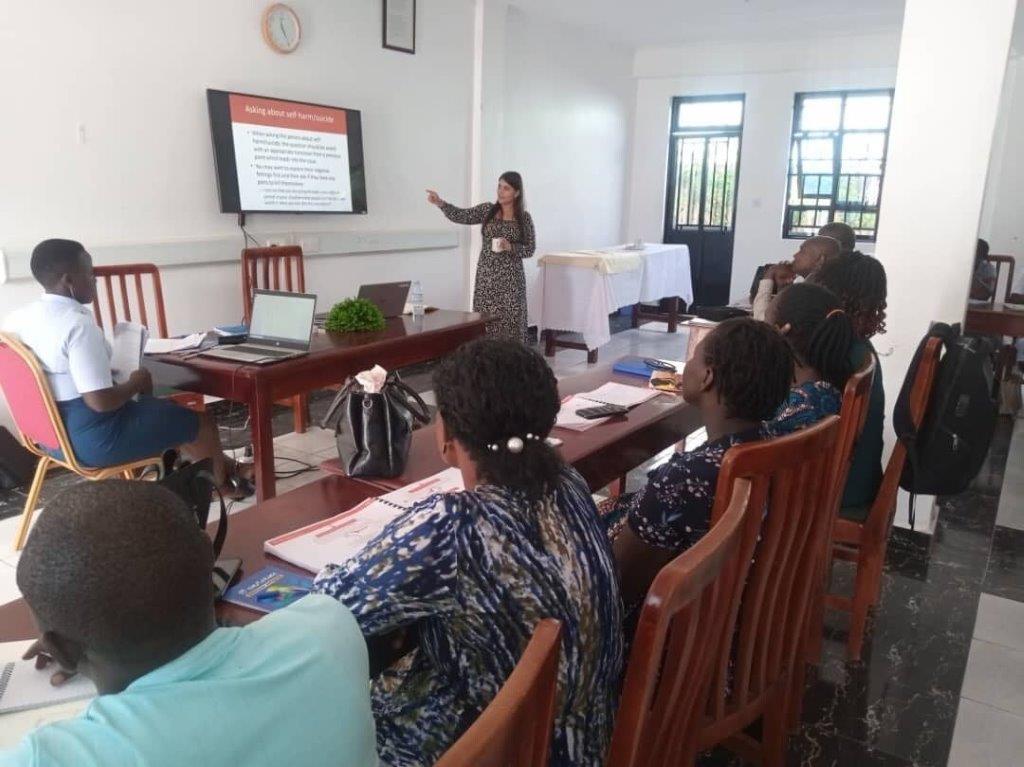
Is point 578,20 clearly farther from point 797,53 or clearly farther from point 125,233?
point 125,233

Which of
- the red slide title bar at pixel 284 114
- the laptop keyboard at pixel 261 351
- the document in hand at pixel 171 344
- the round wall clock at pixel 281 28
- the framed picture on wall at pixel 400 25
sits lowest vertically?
the laptop keyboard at pixel 261 351

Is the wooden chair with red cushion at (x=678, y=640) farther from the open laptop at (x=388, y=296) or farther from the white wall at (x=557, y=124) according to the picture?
the white wall at (x=557, y=124)

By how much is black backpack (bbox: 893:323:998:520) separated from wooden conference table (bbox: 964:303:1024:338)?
2316 mm

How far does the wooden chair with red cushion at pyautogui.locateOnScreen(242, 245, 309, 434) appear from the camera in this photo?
13.0ft

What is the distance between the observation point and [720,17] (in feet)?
21.9

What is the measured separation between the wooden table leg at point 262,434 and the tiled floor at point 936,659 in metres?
0.55

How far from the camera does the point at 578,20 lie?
22.5ft

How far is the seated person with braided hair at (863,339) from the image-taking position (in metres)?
2.15

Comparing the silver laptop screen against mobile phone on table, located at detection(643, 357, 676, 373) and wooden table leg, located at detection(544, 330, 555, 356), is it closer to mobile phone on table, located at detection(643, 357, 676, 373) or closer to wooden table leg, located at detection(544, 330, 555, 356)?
mobile phone on table, located at detection(643, 357, 676, 373)

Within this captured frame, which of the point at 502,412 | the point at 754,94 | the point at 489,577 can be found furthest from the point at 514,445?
the point at 754,94

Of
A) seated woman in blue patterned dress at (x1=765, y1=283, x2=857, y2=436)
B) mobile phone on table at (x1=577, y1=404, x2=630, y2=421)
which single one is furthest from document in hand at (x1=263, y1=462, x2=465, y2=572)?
seated woman in blue patterned dress at (x1=765, y1=283, x2=857, y2=436)

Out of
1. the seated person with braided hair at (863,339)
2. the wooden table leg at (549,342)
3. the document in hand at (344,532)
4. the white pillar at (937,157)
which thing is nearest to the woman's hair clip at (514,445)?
the document in hand at (344,532)

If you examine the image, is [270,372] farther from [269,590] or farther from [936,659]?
[936,659]

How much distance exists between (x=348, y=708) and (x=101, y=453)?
211cm
